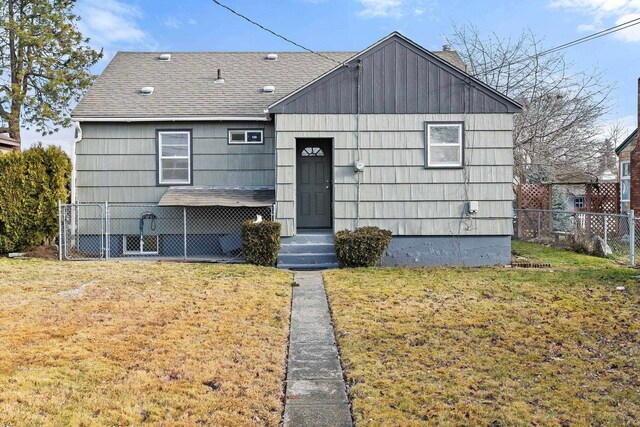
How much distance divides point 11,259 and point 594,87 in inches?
789

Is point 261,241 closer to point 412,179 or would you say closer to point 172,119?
point 412,179

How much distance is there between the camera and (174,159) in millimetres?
12164

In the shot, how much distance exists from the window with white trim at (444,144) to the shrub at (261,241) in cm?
374

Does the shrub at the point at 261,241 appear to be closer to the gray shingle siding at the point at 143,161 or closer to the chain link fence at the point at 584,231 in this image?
the gray shingle siding at the point at 143,161

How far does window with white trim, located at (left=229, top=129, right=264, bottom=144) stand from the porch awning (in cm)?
115

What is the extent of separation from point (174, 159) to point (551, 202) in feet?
36.9

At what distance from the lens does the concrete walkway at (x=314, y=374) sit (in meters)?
3.59

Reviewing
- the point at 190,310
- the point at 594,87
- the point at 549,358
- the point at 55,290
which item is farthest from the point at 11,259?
the point at 594,87

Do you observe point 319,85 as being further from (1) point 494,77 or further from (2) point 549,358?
(1) point 494,77

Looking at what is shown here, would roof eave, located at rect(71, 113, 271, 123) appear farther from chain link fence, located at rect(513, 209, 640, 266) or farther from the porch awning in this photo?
chain link fence, located at rect(513, 209, 640, 266)

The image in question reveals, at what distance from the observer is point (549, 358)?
15.6 ft

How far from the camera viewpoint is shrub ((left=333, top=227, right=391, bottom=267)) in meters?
10.1

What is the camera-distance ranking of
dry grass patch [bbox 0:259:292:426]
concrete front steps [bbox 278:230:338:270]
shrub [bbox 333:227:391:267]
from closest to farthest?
dry grass patch [bbox 0:259:292:426] < shrub [bbox 333:227:391:267] < concrete front steps [bbox 278:230:338:270]

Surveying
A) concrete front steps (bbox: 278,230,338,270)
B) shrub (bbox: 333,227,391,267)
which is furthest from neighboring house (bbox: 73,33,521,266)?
shrub (bbox: 333,227,391,267)
